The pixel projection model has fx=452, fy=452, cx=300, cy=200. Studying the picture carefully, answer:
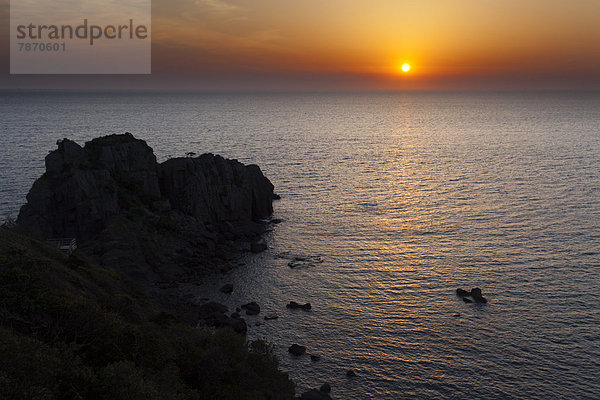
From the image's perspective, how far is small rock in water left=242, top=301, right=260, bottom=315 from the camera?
61159 mm

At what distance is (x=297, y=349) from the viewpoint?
52.1 metres

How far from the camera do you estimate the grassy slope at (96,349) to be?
26172mm

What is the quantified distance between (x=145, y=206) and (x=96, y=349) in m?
59.3

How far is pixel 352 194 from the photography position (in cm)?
12000

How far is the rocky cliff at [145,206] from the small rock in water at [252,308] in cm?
1626

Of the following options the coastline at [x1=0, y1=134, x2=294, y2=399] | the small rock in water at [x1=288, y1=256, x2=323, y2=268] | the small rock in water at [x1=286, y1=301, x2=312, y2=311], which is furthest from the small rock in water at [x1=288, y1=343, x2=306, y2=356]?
the small rock in water at [x1=288, y1=256, x2=323, y2=268]

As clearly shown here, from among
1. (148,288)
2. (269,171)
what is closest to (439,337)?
(148,288)

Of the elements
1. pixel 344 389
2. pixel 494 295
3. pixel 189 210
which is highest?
pixel 189 210

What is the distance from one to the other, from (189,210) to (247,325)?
138 ft

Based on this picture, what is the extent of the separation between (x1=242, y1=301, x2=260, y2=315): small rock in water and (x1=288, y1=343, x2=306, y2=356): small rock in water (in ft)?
33.0

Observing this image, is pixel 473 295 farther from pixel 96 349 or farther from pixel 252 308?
pixel 96 349

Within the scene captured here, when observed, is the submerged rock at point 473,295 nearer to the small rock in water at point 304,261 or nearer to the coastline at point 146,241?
the small rock in water at point 304,261

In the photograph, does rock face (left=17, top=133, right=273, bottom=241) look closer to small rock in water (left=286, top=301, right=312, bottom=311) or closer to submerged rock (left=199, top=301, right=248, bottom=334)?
submerged rock (left=199, top=301, right=248, bottom=334)

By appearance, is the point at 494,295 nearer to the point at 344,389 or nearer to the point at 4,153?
the point at 344,389
